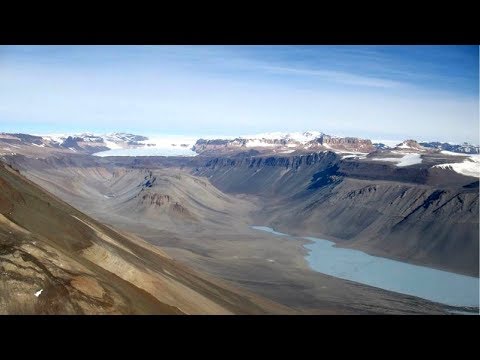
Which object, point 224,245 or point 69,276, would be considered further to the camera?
point 224,245

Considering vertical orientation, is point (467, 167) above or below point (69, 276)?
above

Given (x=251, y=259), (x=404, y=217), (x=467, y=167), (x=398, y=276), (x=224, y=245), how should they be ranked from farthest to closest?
(x=467, y=167) → (x=404, y=217) → (x=224, y=245) → (x=251, y=259) → (x=398, y=276)

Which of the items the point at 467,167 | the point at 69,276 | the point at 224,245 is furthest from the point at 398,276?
the point at 69,276

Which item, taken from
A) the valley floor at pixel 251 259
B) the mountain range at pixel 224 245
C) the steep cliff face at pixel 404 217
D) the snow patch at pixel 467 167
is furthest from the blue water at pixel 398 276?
the snow patch at pixel 467 167

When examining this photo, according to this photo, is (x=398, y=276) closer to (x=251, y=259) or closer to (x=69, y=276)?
(x=251, y=259)

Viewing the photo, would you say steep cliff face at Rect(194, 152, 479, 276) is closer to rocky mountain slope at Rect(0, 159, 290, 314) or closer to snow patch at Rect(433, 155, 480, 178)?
snow patch at Rect(433, 155, 480, 178)

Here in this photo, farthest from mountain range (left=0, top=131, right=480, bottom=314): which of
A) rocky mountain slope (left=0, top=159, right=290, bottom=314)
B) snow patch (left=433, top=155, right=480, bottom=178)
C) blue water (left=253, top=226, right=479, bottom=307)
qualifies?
blue water (left=253, top=226, right=479, bottom=307)

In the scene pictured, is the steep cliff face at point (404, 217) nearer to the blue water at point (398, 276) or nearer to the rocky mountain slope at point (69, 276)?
the blue water at point (398, 276)

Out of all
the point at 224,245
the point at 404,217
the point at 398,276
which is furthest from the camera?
the point at 404,217
